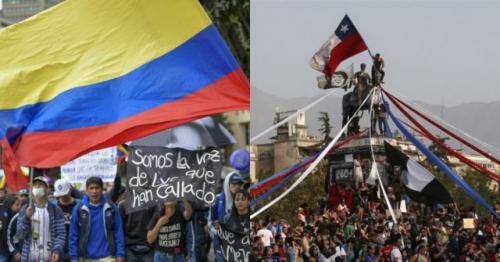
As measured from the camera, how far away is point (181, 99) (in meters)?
7.42

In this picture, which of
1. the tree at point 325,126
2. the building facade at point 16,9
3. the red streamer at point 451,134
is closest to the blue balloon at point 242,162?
the tree at point 325,126

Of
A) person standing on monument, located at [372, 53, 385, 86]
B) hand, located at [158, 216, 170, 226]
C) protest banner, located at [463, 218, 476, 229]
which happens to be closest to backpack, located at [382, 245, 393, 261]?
protest banner, located at [463, 218, 476, 229]

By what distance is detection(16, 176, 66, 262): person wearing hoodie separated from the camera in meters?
9.88

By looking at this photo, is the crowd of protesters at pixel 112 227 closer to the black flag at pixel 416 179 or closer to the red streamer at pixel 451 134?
the black flag at pixel 416 179


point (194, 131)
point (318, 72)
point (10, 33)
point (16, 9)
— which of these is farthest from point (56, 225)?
point (16, 9)

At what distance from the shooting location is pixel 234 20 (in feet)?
44.8

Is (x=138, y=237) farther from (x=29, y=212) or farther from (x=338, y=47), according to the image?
(x=338, y=47)

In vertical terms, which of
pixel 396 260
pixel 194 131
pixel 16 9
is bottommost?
pixel 396 260

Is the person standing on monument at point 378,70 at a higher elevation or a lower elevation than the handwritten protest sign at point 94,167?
higher

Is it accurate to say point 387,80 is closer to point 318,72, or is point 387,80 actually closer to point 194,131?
point 318,72

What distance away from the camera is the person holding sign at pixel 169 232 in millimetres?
9492

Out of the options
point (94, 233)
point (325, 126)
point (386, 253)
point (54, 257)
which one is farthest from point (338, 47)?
point (54, 257)

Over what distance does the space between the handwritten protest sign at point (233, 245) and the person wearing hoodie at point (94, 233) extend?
1119 mm

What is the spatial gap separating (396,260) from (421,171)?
77 cm
